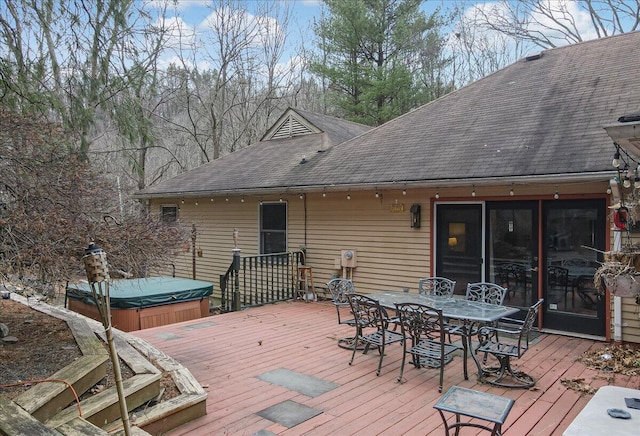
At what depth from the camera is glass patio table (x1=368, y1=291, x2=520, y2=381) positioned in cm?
437

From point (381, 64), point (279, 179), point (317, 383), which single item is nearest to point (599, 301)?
point (317, 383)

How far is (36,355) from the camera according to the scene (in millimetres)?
→ 4129

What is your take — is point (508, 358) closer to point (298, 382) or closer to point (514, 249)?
point (298, 382)

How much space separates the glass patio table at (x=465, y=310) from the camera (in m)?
4.37

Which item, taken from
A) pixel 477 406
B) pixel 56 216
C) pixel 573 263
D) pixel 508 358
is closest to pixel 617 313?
pixel 573 263

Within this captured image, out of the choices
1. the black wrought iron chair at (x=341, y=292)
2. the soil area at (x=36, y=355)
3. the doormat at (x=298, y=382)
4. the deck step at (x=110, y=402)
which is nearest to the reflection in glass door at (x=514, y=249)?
the black wrought iron chair at (x=341, y=292)

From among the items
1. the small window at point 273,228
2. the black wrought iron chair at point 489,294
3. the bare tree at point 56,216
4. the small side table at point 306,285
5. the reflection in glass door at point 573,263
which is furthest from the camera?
the small window at point 273,228

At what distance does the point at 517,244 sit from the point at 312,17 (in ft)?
49.4

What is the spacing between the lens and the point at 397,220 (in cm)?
781

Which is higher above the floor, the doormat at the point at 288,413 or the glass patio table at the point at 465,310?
the glass patio table at the point at 465,310

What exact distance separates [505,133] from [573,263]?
2.34 metres

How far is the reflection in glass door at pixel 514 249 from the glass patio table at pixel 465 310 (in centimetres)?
157

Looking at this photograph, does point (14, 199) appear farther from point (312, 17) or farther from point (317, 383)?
point (312, 17)

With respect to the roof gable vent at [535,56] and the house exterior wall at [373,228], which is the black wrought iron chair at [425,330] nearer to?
the house exterior wall at [373,228]
